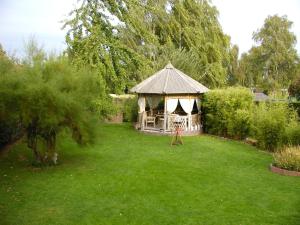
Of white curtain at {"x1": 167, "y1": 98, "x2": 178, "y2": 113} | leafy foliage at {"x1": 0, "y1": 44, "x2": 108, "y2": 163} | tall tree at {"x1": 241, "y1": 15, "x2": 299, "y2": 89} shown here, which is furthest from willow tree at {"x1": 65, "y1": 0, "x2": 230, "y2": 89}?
tall tree at {"x1": 241, "y1": 15, "x2": 299, "y2": 89}

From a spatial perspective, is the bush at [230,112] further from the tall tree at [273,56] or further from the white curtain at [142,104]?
the tall tree at [273,56]

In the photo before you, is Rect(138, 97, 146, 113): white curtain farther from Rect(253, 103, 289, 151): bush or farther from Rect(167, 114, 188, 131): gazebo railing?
Rect(253, 103, 289, 151): bush

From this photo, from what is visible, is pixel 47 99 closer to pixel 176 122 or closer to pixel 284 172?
pixel 284 172

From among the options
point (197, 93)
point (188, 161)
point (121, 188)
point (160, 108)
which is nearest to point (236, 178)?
point (188, 161)

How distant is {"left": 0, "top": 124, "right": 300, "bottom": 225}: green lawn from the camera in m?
8.37

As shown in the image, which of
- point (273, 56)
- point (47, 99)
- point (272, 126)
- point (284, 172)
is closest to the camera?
point (47, 99)

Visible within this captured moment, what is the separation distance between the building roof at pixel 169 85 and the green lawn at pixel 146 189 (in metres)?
6.01

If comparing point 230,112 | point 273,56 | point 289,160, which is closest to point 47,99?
point 289,160

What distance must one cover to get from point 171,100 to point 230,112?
3515 millimetres

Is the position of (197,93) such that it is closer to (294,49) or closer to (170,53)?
(170,53)

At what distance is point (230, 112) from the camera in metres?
20.1

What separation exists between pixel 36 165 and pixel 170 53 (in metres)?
20.0

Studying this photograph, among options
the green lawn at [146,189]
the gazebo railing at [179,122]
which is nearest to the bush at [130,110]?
the gazebo railing at [179,122]

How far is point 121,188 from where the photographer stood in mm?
10414
